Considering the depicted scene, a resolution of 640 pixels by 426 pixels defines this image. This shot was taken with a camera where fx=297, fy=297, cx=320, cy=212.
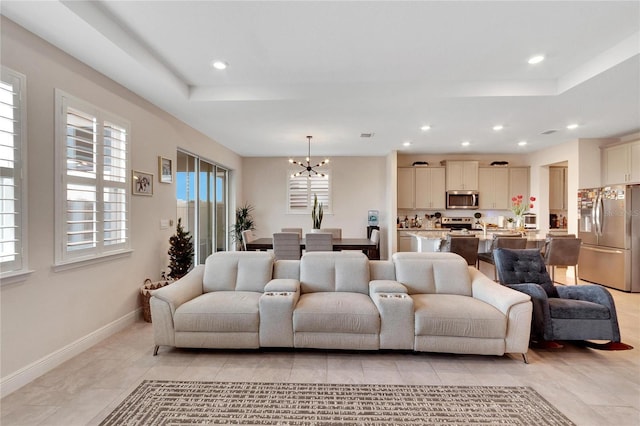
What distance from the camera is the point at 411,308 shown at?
2.59 meters

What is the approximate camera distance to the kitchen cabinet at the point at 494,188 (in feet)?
22.7

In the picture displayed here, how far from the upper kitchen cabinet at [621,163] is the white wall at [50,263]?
23.6 feet

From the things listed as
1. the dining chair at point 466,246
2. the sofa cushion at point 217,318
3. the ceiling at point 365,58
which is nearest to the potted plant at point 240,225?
the ceiling at point 365,58

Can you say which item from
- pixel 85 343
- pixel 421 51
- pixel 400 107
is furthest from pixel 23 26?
pixel 400 107

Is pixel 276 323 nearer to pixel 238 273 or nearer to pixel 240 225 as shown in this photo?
pixel 238 273

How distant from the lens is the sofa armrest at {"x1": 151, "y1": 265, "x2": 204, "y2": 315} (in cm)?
267

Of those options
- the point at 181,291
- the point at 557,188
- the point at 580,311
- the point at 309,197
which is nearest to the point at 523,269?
the point at 580,311

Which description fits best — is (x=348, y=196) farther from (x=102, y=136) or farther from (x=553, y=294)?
(x=102, y=136)

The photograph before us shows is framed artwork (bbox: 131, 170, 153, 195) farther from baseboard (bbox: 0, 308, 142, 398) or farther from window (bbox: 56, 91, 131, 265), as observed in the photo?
baseboard (bbox: 0, 308, 142, 398)

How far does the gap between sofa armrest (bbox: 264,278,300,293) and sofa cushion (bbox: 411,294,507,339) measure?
1138mm

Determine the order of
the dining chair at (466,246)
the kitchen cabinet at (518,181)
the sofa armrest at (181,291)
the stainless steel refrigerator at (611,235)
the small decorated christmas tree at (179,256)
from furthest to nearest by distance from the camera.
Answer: the kitchen cabinet at (518,181)
the stainless steel refrigerator at (611,235)
the dining chair at (466,246)
the small decorated christmas tree at (179,256)
the sofa armrest at (181,291)

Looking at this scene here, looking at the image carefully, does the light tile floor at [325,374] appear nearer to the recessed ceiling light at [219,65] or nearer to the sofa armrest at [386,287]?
the sofa armrest at [386,287]

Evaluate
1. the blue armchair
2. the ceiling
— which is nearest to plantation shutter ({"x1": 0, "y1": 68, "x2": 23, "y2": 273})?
the ceiling

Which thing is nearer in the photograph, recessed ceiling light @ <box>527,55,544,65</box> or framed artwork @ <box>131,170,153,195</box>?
recessed ceiling light @ <box>527,55,544,65</box>
